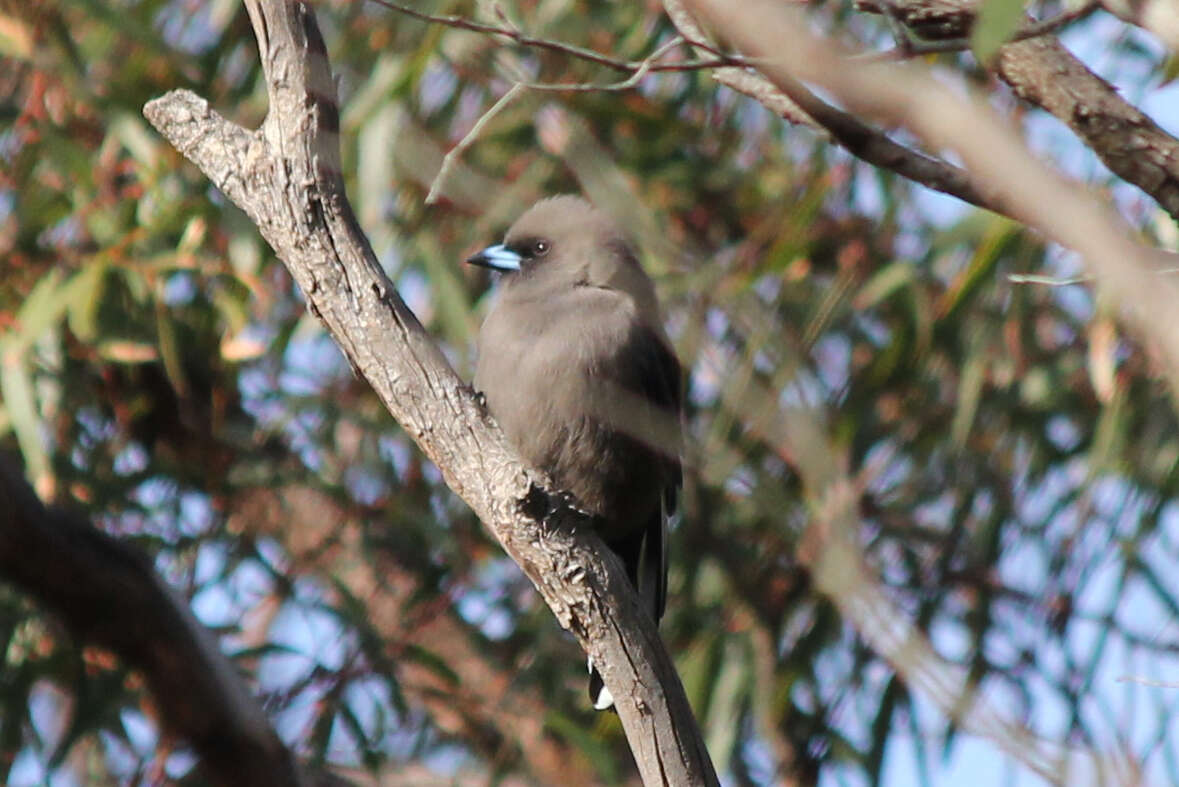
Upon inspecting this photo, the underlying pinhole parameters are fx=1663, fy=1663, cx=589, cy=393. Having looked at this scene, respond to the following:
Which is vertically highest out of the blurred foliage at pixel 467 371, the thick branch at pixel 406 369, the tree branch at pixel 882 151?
the tree branch at pixel 882 151

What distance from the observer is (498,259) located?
477cm

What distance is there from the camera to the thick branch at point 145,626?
468 centimetres

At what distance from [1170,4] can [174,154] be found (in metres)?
3.91

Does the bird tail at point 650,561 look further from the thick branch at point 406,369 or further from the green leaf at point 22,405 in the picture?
the green leaf at point 22,405

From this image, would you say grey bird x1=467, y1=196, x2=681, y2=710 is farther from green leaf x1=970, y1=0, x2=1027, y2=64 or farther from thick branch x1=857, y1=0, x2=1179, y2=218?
green leaf x1=970, y1=0, x2=1027, y2=64

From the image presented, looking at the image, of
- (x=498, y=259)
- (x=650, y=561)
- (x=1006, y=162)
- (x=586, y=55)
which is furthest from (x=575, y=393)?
(x=1006, y=162)

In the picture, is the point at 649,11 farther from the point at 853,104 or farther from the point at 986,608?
the point at 853,104

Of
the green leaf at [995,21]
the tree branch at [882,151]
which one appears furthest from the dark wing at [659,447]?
the green leaf at [995,21]

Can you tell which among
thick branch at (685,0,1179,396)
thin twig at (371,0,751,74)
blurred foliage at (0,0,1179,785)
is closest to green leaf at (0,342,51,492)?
blurred foliage at (0,0,1179,785)

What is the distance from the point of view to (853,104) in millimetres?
1668

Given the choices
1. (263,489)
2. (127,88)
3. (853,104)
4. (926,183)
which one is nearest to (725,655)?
(263,489)

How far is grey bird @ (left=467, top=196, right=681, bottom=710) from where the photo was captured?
14.2 feet

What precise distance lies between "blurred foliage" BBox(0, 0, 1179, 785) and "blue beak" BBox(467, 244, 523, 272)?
20cm

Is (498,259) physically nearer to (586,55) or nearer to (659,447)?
(659,447)
